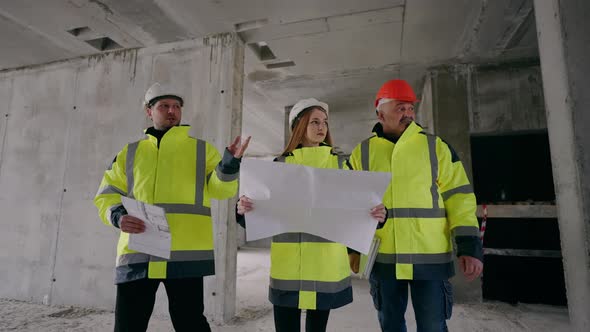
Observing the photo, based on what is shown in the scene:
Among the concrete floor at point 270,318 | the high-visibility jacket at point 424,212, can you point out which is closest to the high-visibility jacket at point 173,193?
the high-visibility jacket at point 424,212

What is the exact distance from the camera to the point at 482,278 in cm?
408

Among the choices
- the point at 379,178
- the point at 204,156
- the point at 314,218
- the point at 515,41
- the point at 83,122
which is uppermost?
the point at 515,41

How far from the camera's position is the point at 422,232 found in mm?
1435

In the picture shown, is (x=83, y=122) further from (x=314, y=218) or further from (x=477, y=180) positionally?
(x=477, y=180)

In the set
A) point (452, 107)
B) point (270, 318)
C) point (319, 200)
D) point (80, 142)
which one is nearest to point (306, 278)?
point (319, 200)

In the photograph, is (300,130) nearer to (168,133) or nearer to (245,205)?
(245,205)

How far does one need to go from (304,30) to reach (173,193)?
242cm

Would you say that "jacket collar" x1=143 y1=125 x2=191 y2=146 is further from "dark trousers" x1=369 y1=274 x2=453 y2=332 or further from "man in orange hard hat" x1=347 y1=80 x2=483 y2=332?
"dark trousers" x1=369 y1=274 x2=453 y2=332

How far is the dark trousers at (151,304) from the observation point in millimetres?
1408

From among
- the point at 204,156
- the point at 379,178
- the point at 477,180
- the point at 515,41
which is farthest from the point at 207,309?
the point at 515,41

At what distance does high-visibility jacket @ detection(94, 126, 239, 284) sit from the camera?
146 centimetres

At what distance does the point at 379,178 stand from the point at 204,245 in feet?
2.86

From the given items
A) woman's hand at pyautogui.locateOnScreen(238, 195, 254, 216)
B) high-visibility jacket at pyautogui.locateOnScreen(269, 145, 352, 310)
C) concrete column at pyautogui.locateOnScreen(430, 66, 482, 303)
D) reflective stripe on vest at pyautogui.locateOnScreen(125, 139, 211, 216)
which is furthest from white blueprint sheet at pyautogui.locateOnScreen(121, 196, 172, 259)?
concrete column at pyautogui.locateOnScreen(430, 66, 482, 303)

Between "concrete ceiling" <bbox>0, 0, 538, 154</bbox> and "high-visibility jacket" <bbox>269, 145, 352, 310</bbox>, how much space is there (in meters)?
2.26
